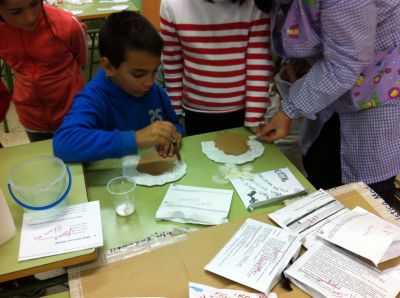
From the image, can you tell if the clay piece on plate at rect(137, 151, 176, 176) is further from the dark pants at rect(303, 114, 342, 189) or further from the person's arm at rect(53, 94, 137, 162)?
the dark pants at rect(303, 114, 342, 189)

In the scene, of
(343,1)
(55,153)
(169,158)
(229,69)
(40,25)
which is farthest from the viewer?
(40,25)

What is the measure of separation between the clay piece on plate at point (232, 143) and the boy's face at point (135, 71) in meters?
0.32

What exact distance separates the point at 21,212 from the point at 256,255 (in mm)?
613

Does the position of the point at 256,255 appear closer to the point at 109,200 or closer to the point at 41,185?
the point at 109,200

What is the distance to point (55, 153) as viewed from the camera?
3.64 ft

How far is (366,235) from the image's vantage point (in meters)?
0.85

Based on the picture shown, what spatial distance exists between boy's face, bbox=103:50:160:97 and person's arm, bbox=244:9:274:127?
356 millimetres

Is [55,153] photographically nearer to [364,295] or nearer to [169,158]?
[169,158]

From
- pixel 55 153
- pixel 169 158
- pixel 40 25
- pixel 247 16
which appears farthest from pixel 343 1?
pixel 40 25

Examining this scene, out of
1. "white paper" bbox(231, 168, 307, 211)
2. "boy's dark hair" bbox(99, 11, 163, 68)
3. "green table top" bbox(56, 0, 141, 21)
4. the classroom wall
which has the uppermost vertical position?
"boy's dark hair" bbox(99, 11, 163, 68)

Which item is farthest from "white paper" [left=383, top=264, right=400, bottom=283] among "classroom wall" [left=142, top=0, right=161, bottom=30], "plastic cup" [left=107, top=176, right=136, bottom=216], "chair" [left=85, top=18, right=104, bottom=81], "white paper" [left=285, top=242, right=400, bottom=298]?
"classroom wall" [left=142, top=0, right=161, bottom=30]

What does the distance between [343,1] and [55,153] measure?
3.08 ft

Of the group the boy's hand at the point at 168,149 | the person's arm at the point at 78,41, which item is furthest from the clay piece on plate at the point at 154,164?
the person's arm at the point at 78,41

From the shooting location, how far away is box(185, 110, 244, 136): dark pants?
1.50 m
